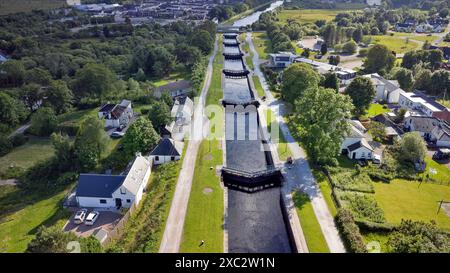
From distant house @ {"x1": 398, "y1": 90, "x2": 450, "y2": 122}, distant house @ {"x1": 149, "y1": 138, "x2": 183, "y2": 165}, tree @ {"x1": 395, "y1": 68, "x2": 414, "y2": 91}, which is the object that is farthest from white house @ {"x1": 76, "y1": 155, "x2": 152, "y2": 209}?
tree @ {"x1": 395, "y1": 68, "x2": 414, "y2": 91}

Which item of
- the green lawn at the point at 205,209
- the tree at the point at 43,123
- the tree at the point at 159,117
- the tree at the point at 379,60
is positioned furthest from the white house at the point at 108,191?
the tree at the point at 379,60

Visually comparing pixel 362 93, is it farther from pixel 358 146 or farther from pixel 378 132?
pixel 358 146

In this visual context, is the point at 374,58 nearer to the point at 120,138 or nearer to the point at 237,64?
the point at 237,64

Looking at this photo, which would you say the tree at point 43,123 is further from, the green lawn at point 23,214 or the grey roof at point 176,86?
the grey roof at point 176,86

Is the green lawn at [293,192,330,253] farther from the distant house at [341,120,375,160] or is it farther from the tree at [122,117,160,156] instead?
the tree at [122,117,160,156]

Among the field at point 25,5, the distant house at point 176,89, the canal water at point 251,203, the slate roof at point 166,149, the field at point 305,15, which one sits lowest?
the canal water at point 251,203
